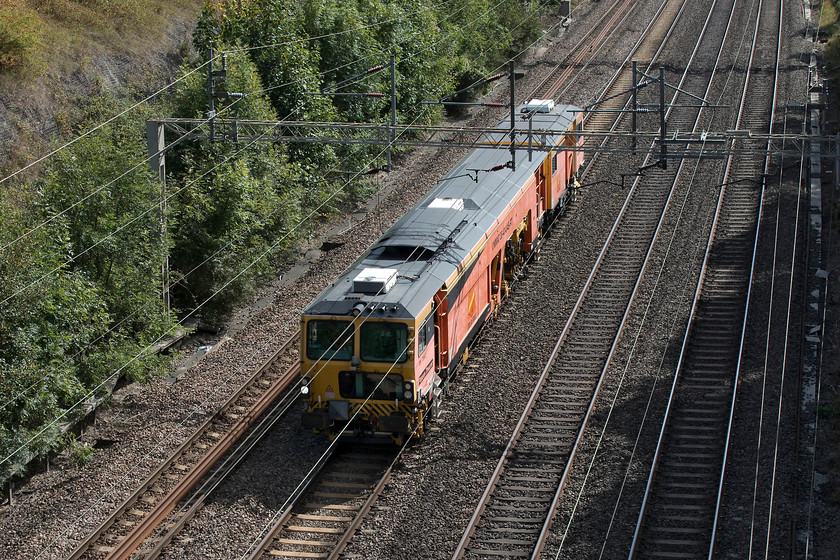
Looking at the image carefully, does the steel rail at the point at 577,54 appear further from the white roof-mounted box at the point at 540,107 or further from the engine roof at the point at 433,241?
the engine roof at the point at 433,241

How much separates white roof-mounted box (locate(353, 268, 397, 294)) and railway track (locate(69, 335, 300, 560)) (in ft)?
11.8

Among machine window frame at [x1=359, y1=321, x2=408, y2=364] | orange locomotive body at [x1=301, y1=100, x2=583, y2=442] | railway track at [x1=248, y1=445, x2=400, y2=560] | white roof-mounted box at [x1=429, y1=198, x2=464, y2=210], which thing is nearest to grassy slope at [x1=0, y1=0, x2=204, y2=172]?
white roof-mounted box at [x1=429, y1=198, x2=464, y2=210]

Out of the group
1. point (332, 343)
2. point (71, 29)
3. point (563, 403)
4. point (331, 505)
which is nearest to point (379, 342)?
point (332, 343)

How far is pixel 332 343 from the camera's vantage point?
16.5 meters

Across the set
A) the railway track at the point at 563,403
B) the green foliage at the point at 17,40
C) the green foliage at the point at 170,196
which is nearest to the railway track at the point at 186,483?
the green foliage at the point at 170,196

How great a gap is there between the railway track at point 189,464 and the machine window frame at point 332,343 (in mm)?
2447

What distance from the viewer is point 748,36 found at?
147 ft

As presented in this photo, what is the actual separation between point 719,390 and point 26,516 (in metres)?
12.4

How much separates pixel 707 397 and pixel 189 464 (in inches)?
375

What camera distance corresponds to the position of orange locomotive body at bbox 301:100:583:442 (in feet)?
53.4

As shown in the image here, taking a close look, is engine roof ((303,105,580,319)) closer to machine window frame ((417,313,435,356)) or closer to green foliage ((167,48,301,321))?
machine window frame ((417,313,435,356))

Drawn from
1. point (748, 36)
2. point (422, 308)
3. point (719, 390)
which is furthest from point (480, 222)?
point (748, 36)

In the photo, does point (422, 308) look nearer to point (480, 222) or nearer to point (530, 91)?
point (480, 222)

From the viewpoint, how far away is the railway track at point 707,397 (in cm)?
1466
